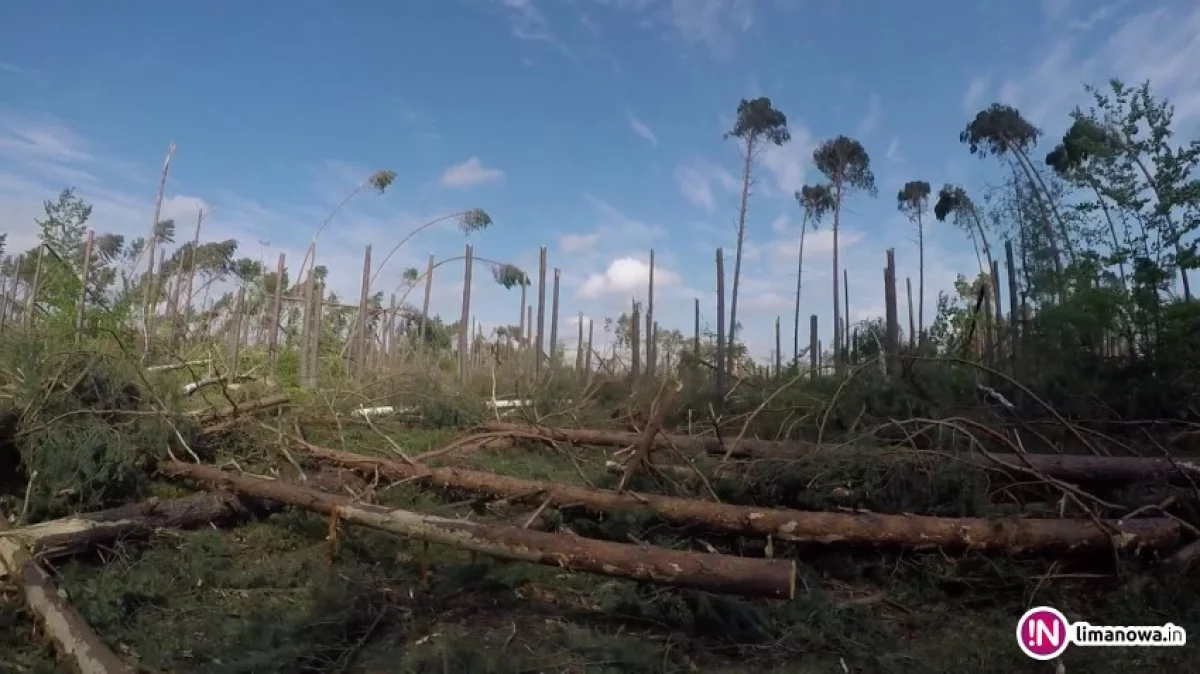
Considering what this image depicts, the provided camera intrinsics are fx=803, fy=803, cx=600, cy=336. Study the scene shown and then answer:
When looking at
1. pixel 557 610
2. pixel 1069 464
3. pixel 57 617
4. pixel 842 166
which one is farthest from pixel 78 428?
Answer: pixel 842 166

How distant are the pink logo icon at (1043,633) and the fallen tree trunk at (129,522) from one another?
183 inches

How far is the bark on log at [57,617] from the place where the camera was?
3387 mm

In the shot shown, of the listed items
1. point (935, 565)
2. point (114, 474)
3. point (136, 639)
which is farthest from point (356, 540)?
point (935, 565)

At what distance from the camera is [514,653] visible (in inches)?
138

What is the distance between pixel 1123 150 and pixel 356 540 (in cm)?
993

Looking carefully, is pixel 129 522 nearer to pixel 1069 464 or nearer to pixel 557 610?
pixel 557 610

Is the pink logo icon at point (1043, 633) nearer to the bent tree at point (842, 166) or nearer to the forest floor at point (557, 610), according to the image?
the forest floor at point (557, 610)

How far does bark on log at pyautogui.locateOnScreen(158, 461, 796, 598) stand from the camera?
3457mm

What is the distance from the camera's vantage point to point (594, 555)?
380 cm

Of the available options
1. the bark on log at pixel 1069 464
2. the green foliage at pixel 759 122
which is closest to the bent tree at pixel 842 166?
the green foliage at pixel 759 122

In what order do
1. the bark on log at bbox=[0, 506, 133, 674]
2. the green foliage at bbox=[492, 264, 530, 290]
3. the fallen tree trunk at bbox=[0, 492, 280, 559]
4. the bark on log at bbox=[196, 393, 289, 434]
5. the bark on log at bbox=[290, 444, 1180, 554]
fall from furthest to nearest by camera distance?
1. the green foliage at bbox=[492, 264, 530, 290]
2. the bark on log at bbox=[196, 393, 289, 434]
3. the fallen tree trunk at bbox=[0, 492, 280, 559]
4. the bark on log at bbox=[290, 444, 1180, 554]
5. the bark on log at bbox=[0, 506, 133, 674]

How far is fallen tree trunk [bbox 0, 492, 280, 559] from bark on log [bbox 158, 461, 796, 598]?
1033mm

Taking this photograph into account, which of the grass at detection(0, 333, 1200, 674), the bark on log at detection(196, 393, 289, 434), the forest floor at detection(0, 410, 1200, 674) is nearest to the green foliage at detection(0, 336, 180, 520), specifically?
the grass at detection(0, 333, 1200, 674)

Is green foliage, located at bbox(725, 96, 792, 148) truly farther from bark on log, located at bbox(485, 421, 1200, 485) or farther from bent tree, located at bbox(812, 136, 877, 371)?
bark on log, located at bbox(485, 421, 1200, 485)
